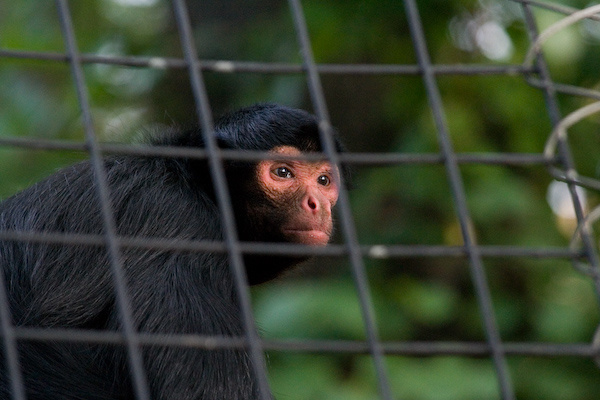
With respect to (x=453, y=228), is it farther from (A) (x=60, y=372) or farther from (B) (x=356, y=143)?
(A) (x=60, y=372)

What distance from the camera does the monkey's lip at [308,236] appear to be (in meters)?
3.84

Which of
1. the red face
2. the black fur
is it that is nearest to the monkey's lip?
the red face

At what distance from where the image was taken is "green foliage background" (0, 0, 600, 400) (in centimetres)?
491

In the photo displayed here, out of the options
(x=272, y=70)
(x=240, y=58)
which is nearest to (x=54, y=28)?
(x=240, y=58)

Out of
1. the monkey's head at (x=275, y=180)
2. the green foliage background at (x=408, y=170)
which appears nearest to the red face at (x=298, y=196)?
the monkey's head at (x=275, y=180)

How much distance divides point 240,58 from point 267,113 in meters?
2.38

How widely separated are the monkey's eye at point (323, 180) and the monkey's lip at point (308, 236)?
1.14ft

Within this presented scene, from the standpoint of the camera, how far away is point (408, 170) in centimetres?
564

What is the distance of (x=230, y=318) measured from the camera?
3.21 meters

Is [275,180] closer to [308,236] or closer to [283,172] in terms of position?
[283,172]

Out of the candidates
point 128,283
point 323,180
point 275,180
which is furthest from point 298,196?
point 128,283

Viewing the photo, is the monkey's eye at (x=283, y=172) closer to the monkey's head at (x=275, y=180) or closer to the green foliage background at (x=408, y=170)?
the monkey's head at (x=275, y=180)

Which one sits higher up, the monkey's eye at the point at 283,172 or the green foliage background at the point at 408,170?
the green foliage background at the point at 408,170

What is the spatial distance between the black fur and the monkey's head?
1.27ft
